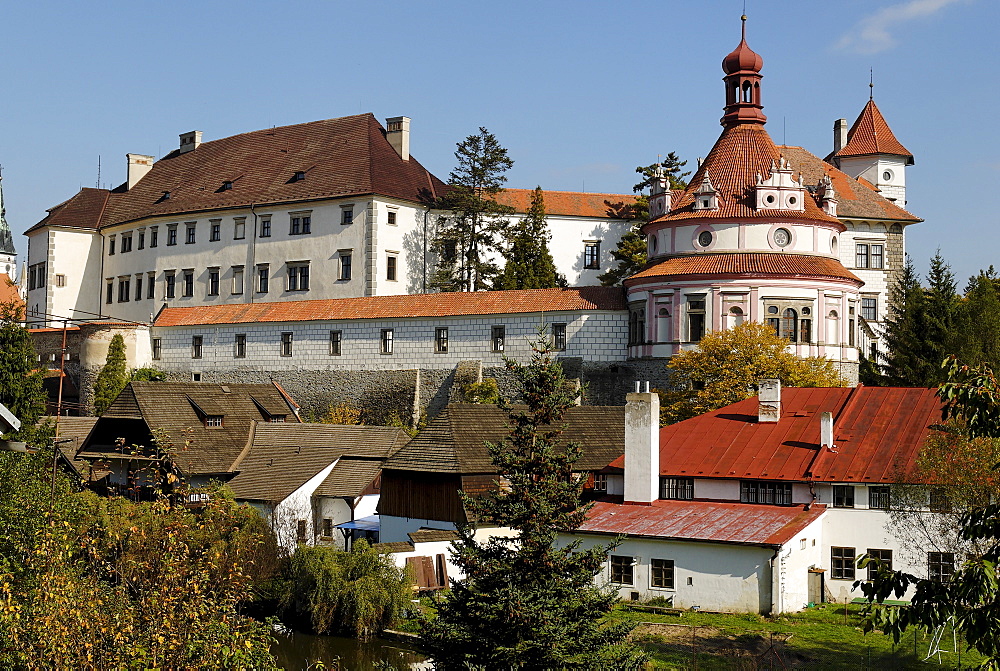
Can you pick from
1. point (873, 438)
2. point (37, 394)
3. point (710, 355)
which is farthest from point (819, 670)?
point (37, 394)

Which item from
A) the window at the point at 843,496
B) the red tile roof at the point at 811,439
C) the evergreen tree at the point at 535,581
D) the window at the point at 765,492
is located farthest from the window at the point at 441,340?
the evergreen tree at the point at 535,581

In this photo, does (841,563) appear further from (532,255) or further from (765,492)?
(532,255)

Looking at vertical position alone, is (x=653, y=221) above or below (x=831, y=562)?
above

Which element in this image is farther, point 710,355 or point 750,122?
point 750,122

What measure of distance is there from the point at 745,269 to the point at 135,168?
138ft

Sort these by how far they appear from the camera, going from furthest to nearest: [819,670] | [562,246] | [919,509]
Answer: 1. [562,246]
2. [919,509]
3. [819,670]

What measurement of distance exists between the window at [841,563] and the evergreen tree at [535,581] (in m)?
12.6

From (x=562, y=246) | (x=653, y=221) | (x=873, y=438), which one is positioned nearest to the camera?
(x=873, y=438)

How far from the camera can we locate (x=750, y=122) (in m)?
51.8

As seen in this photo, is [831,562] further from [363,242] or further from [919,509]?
[363,242]

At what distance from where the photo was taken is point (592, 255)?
64.2 meters

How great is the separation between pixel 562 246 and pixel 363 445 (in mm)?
25616

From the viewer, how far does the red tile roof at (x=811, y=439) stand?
2880 cm

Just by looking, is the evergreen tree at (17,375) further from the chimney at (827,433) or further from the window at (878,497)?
the window at (878,497)
